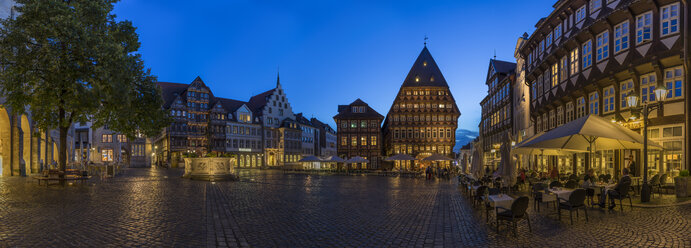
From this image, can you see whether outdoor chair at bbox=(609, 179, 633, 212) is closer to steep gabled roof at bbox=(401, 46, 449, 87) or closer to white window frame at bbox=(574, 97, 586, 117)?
white window frame at bbox=(574, 97, 586, 117)

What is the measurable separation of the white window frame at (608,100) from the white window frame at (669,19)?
13.5ft

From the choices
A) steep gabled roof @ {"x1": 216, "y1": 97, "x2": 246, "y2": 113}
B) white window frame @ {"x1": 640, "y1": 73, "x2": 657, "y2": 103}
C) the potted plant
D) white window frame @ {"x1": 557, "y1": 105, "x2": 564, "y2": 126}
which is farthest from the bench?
steep gabled roof @ {"x1": 216, "y1": 97, "x2": 246, "y2": 113}

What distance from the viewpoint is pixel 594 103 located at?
2328 centimetres

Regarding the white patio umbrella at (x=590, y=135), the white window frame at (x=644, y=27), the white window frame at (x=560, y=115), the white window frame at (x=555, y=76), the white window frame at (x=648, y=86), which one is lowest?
→ the white patio umbrella at (x=590, y=135)

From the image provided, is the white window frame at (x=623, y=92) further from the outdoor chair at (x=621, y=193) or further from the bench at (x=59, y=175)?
the bench at (x=59, y=175)

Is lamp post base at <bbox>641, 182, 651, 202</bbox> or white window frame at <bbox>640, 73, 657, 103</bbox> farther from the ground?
white window frame at <bbox>640, 73, 657, 103</bbox>

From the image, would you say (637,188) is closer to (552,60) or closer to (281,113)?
(552,60)

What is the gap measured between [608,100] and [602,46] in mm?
2916

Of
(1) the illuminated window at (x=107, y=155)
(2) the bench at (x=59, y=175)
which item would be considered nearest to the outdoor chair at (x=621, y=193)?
(2) the bench at (x=59, y=175)

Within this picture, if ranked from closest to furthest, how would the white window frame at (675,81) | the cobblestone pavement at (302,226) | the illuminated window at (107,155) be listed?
the cobblestone pavement at (302,226) → the white window frame at (675,81) → the illuminated window at (107,155)

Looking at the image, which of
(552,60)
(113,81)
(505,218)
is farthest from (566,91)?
(113,81)

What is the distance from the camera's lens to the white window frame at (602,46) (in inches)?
849

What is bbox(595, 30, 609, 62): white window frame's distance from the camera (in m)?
21.6

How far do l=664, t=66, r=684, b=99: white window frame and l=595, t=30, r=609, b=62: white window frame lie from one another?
149 inches
